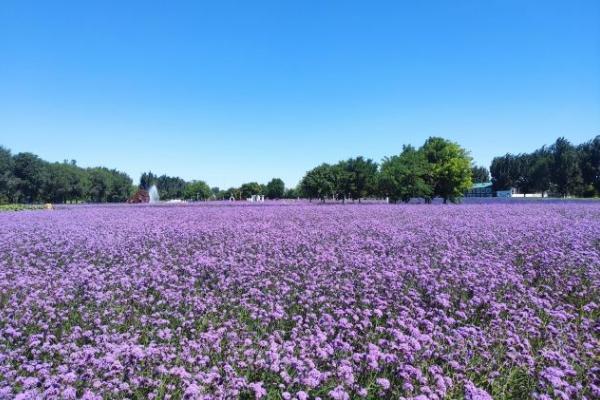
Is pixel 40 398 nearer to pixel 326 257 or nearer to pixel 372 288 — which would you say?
pixel 372 288

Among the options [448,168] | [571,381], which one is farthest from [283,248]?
[448,168]

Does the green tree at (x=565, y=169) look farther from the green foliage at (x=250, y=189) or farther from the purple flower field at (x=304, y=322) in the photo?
the purple flower field at (x=304, y=322)

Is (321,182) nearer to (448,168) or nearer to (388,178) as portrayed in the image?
(388,178)

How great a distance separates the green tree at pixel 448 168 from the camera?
4169 centimetres

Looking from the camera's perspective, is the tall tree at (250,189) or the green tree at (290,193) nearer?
the green tree at (290,193)

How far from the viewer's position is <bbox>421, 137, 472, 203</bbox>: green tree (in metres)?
41.7

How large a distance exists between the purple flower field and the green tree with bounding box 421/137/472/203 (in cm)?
3470

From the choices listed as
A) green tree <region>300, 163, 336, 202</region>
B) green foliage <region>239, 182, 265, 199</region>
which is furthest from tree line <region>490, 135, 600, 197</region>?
green foliage <region>239, 182, 265, 199</region>

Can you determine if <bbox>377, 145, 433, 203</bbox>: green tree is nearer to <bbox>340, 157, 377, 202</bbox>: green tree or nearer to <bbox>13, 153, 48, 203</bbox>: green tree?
<bbox>340, 157, 377, 202</bbox>: green tree

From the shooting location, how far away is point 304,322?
4305 mm

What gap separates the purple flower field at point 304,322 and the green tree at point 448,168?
3470 cm

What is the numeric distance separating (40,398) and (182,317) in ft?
5.97

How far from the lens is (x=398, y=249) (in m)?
7.58

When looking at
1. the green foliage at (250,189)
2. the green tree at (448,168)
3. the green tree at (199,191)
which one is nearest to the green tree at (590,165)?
the green tree at (448,168)
